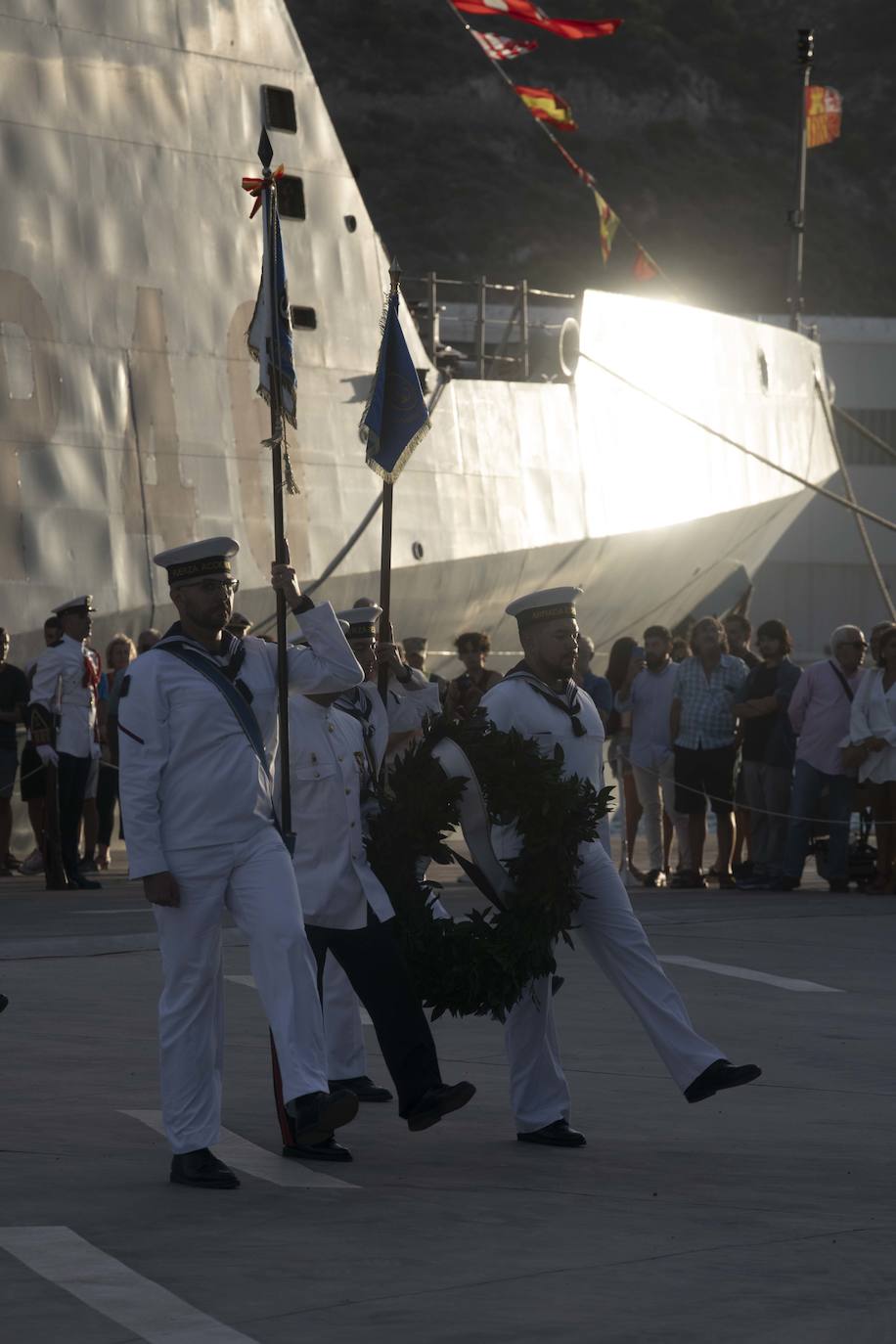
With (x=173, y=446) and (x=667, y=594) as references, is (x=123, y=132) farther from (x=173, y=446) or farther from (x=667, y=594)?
(x=667, y=594)

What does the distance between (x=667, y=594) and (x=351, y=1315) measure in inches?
847

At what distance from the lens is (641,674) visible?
1683 centimetres

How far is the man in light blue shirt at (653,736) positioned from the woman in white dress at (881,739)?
5.29 ft

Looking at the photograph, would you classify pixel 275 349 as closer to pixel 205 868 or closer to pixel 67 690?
pixel 205 868

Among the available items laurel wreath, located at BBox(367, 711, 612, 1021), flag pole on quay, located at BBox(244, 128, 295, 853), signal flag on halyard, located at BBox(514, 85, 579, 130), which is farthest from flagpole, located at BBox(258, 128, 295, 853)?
signal flag on halyard, located at BBox(514, 85, 579, 130)

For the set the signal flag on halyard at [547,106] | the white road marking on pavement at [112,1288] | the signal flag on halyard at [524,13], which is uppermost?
the signal flag on halyard at [524,13]

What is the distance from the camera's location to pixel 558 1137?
7199mm

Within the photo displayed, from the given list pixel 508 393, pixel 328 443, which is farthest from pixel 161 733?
pixel 508 393

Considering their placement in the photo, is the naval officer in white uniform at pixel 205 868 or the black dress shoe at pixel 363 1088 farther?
the black dress shoe at pixel 363 1088

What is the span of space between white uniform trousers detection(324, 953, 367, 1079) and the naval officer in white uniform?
56.5 inches

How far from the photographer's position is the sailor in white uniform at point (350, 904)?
7109 mm

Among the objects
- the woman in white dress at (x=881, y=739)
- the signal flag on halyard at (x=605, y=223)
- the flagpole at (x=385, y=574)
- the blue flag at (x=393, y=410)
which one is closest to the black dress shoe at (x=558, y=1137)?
the flagpole at (x=385, y=574)

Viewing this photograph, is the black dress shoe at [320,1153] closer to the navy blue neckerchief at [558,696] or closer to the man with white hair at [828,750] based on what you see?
the navy blue neckerchief at [558,696]

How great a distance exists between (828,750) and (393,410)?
751 cm
